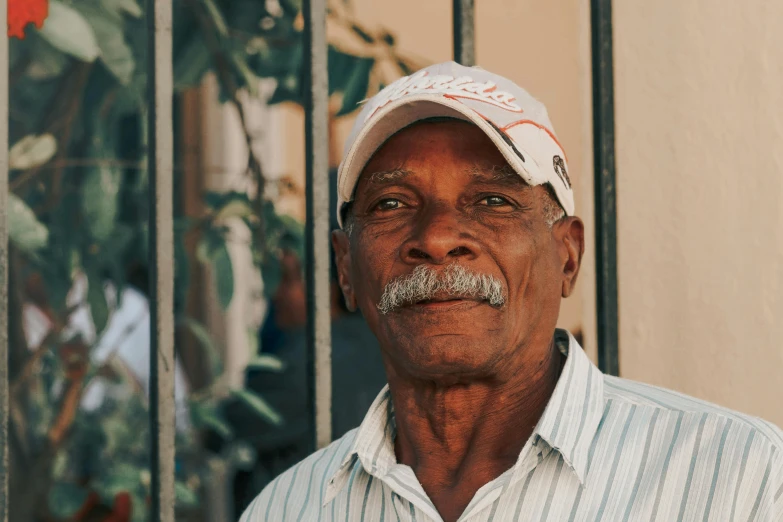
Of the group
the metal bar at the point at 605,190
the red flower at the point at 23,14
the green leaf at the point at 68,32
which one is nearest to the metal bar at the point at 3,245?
the red flower at the point at 23,14

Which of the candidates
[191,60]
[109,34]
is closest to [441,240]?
[109,34]

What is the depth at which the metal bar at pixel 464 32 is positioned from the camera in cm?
211

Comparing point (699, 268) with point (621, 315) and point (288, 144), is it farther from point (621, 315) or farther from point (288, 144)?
point (288, 144)

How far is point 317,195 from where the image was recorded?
204 centimetres

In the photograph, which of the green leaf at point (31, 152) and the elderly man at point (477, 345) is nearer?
the elderly man at point (477, 345)

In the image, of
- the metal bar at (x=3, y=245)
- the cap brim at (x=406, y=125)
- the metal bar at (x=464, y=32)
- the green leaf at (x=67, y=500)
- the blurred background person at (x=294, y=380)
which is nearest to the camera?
the cap brim at (x=406, y=125)

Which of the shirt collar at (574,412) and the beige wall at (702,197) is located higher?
the beige wall at (702,197)

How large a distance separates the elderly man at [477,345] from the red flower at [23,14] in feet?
Answer: 2.48

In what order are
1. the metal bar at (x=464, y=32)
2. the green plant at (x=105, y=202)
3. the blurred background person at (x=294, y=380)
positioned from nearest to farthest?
1. the metal bar at (x=464, y=32)
2. the green plant at (x=105, y=202)
3. the blurred background person at (x=294, y=380)

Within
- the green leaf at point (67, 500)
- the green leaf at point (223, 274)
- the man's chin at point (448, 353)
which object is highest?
the green leaf at point (223, 274)

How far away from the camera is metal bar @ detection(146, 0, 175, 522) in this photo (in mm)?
1930

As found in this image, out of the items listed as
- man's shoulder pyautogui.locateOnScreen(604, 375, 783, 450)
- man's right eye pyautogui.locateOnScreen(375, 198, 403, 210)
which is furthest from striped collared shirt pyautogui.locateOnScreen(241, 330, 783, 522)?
man's right eye pyautogui.locateOnScreen(375, 198, 403, 210)

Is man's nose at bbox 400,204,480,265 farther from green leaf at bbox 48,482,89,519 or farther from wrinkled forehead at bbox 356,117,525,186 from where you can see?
green leaf at bbox 48,482,89,519

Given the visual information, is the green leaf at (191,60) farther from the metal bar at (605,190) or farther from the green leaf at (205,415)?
the metal bar at (605,190)
